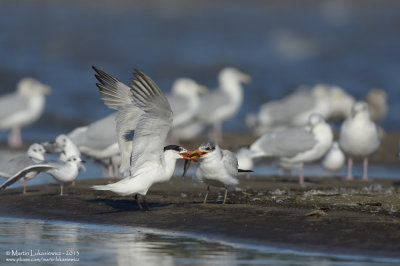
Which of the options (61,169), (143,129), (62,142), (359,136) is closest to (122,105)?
(143,129)

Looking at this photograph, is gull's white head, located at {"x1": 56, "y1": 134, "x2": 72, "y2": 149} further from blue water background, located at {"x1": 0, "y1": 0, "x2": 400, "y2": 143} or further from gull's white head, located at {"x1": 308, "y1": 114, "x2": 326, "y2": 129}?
blue water background, located at {"x1": 0, "y1": 0, "x2": 400, "y2": 143}

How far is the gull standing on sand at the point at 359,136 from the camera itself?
44.1 feet

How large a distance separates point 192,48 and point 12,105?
1935 cm

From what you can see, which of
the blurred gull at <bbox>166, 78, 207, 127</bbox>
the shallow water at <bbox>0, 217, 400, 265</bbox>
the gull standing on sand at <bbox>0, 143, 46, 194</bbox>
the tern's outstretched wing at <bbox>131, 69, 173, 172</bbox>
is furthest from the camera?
the blurred gull at <bbox>166, 78, 207, 127</bbox>

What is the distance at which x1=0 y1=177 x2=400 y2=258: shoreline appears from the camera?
7.61m

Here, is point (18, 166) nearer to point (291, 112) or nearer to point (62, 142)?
point (62, 142)

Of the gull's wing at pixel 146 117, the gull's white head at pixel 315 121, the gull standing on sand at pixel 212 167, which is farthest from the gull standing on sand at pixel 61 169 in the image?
the gull's white head at pixel 315 121

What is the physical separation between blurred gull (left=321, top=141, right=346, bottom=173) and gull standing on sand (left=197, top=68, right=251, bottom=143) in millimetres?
5578

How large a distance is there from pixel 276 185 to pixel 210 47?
89.1 feet

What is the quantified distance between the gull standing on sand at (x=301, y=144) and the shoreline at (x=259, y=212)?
0.99 metres

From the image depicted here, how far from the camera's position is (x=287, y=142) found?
13125 mm

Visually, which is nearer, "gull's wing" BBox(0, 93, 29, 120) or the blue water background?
"gull's wing" BBox(0, 93, 29, 120)

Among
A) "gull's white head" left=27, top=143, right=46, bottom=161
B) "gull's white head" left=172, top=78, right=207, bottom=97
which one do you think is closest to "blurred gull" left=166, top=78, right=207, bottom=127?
"gull's white head" left=172, top=78, right=207, bottom=97

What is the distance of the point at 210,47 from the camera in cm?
3859
